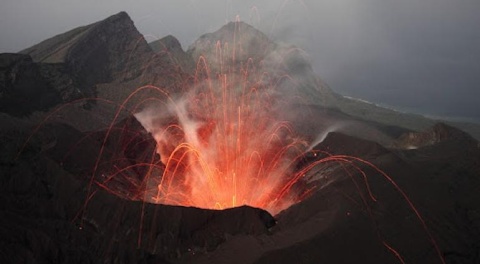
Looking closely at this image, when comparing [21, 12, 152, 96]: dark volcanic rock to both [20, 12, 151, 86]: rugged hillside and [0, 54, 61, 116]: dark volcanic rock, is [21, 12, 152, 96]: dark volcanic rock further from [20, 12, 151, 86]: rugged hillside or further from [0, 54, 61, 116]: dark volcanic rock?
[0, 54, 61, 116]: dark volcanic rock

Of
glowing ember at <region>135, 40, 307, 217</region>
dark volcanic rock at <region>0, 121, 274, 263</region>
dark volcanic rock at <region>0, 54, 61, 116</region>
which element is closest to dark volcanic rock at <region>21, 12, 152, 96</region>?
dark volcanic rock at <region>0, 54, 61, 116</region>

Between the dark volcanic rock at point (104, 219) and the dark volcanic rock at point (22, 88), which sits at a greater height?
the dark volcanic rock at point (104, 219)

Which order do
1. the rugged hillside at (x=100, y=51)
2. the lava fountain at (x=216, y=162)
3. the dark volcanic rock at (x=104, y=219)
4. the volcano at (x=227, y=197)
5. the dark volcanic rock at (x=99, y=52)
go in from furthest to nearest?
Result: the rugged hillside at (x=100, y=51)
the dark volcanic rock at (x=99, y=52)
the lava fountain at (x=216, y=162)
the volcano at (x=227, y=197)
the dark volcanic rock at (x=104, y=219)

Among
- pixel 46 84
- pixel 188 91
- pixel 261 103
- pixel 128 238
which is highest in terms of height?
pixel 128 238

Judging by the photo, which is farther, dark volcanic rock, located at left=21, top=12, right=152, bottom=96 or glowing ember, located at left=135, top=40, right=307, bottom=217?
dark volcanic rock, located at left=21, top=12, right=152, bottom=96

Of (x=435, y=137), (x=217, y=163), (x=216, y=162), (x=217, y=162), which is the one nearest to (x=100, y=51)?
(x=216, y=162)

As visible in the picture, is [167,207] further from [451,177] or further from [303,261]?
[451,177]

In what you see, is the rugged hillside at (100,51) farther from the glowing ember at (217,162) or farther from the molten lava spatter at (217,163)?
the molten lava spatter at (217,163)

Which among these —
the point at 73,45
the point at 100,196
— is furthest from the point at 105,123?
the point at 100,196

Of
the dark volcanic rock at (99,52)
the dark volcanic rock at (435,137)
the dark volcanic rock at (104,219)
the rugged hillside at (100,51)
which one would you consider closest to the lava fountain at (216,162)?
the dark volcanic rock at (104,219)
